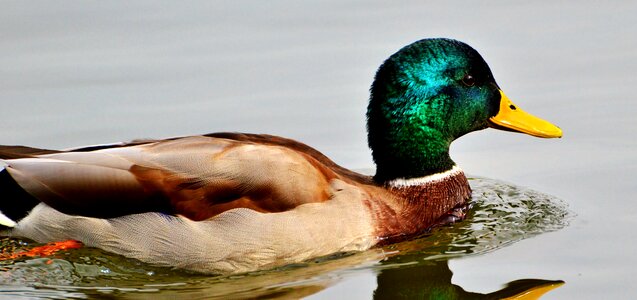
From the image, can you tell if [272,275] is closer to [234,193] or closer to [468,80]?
[234,193]

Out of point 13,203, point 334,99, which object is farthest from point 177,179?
point 334,99

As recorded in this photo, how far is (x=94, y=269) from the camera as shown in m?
8.16

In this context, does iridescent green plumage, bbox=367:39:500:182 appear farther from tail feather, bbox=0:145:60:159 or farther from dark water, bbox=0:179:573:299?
tail feather, bbox=0:145:60:159

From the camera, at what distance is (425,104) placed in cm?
884

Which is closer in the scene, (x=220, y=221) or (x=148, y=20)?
(x=220, y=221)

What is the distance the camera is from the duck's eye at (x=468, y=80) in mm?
8945

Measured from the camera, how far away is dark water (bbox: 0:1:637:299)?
8.06 m

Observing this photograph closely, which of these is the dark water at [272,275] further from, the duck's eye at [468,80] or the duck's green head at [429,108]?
the duck's eye at [468,80]

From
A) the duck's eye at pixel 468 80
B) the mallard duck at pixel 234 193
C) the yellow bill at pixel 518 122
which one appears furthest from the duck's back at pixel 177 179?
the yellow bill at pixel 518 122

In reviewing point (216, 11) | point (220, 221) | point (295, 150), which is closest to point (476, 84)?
point (295, 150)

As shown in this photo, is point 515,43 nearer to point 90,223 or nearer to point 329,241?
point 329,241

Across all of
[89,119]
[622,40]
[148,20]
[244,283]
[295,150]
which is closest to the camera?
[244,283]

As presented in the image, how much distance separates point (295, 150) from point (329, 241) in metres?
0.72

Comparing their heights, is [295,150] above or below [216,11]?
below
